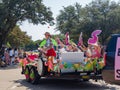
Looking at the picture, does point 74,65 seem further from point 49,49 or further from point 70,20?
point 70,20

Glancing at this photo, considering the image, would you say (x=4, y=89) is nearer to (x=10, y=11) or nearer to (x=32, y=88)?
(x=32, y=88)

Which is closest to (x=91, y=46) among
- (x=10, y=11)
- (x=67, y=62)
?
(x=67, y=62)

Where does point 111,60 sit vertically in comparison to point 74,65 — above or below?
above

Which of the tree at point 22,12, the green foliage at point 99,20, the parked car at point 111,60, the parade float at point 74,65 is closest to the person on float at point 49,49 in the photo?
the parade float at point 74,65

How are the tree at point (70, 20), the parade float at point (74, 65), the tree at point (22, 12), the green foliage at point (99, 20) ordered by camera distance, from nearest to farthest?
the parade float at point (74, 65), the tree at point (22, 12), the green foliage at point (99, 20), the tree at point (70, 20)

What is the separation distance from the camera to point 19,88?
1285 cm

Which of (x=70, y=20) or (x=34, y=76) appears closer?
(x=34, y=76)

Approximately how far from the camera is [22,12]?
38.2m

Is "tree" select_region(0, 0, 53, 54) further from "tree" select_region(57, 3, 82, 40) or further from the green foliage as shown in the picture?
"tree" select_region(57, 3, 82, 40)

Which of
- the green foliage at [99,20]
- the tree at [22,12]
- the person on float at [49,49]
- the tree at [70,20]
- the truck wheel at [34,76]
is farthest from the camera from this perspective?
the tree at [70,20]

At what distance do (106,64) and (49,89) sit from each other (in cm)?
393

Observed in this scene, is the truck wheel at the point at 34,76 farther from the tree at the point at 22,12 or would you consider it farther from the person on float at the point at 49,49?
the tree at the point at 22,12

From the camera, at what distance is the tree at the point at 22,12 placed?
36031 mm

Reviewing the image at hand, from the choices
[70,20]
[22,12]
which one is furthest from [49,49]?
[70,20]
